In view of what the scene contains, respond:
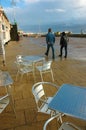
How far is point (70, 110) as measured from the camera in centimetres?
181

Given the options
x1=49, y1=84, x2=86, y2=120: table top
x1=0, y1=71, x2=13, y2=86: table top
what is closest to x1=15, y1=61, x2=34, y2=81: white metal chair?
x1=0, y1=71, x2=13, y2=86: table top

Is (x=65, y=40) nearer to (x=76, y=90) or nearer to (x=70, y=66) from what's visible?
(x=70, y=66)

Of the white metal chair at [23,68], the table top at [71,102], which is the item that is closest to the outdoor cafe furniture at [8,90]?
the table top at [71,102]

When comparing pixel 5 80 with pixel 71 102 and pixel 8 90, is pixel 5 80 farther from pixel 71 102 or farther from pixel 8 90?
pixel 71 102

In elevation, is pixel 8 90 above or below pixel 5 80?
below

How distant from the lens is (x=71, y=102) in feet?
6.45

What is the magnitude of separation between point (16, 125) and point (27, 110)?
44cm

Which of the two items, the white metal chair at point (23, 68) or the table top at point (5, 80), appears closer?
the table top at point (5, 80)

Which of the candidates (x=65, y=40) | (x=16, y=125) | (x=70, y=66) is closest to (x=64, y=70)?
(x=70, y=66)

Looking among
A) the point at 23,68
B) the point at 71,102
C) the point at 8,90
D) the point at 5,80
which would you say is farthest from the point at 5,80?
the point at 23,68

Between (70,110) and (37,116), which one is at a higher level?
(70,110)

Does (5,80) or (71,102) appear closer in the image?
(71,102)

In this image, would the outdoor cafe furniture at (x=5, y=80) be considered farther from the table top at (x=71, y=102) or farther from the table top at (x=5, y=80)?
the table top at (x=71, y=102)

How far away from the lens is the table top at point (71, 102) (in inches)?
70.0
